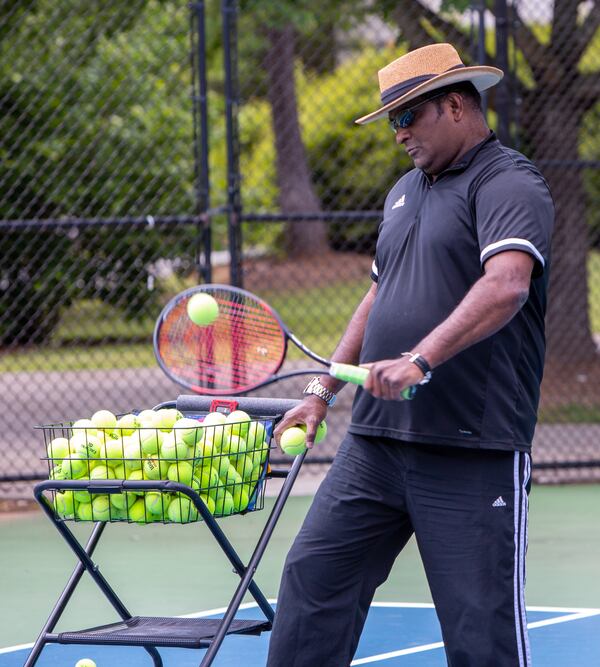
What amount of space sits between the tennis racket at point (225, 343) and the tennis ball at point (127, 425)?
0.50 m

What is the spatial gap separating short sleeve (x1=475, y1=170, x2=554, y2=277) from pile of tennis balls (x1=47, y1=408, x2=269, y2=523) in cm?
86

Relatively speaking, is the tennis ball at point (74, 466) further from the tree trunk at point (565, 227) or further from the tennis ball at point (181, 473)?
the tree trunk at point (565, 227)

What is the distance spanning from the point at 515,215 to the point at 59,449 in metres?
1.38

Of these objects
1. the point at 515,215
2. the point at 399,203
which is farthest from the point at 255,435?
the point at 515,215

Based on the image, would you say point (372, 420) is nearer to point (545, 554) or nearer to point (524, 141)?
point (545, 554)

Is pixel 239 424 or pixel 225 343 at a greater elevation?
pixel 225 343

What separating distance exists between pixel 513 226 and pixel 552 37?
7704 mm

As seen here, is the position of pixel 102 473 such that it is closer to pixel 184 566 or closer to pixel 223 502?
pixel 223 502

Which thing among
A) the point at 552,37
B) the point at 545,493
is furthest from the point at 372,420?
the point at 552,37

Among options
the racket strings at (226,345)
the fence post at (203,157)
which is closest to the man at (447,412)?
the racket strings at (226,345)

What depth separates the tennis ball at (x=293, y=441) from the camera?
3.76m

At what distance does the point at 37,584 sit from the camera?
Result: 6031 millimetres

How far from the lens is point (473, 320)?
3.15 m

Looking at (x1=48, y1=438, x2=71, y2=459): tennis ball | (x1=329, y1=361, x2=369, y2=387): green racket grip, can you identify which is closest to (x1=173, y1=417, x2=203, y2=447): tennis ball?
(x1=48, y1=438, x2=71, y2=459): tennis ball
